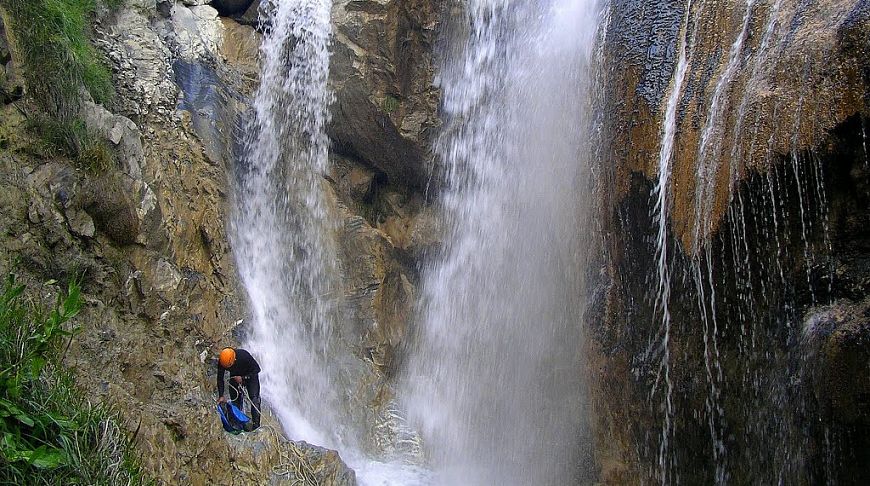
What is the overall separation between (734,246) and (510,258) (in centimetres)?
388

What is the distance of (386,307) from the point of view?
30.4 feet

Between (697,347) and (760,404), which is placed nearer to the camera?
(760,404)

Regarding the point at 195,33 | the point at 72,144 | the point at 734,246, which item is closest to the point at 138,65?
the point at 195,33

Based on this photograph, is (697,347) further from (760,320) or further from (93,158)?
(93,158)

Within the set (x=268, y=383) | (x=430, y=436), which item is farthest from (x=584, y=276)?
(x=268, y=383)

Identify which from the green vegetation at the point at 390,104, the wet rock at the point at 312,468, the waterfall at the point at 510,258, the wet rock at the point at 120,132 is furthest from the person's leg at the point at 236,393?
the green vegetation at the point at 390,104

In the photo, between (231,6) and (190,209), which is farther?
(231,6)

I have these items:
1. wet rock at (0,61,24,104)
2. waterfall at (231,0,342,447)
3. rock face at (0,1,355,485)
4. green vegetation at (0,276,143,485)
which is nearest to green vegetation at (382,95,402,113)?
waterfall at (231,0,342,447)

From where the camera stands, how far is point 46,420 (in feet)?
12.5

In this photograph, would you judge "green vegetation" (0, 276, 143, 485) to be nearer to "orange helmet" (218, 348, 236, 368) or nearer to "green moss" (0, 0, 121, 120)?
"orange helmet" (218, 348, 236, 368)

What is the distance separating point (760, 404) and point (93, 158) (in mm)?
6236

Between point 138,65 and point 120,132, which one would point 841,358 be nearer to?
point 120,132

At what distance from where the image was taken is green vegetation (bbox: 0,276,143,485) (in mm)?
3598

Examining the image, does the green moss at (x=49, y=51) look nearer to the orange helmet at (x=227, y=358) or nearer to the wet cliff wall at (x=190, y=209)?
the wet cliff wall at (x=190, y=209)
